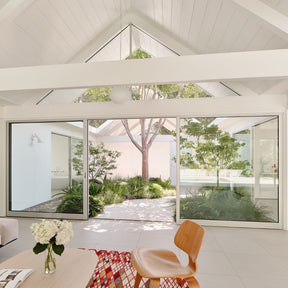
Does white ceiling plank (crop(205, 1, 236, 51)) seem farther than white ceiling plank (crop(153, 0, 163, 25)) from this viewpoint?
No

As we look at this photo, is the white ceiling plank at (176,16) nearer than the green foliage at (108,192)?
Yes

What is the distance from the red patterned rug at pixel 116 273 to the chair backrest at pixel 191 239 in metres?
0.54

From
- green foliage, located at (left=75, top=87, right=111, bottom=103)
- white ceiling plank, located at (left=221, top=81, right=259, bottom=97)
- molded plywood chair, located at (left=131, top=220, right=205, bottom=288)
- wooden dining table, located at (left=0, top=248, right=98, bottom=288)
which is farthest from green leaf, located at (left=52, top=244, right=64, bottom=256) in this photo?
white ceiling plank, located at (left=221, top=81, right=259, bottom=97)

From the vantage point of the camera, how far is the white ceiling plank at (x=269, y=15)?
2297 mm

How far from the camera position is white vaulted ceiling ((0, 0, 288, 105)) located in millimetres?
2604

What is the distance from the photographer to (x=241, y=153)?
13.1ft

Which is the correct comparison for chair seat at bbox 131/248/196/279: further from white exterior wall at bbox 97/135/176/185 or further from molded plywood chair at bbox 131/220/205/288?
white exterior wall at bbox 97/135/176/185

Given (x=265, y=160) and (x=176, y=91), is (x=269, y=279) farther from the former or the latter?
(x=176, y=91)

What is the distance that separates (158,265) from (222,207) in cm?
256

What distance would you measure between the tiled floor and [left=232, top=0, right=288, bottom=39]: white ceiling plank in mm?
2663

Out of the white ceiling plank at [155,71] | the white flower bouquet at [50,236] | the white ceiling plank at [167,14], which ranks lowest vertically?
the white flower bouquet at [50,236]

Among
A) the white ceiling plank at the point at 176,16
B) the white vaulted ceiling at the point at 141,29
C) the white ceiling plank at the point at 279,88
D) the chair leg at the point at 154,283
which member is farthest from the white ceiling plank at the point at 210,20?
the chair leg at the point at 154,283

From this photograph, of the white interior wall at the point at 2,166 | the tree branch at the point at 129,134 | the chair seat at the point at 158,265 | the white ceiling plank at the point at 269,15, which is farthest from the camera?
the tree branch at the point at 129,134

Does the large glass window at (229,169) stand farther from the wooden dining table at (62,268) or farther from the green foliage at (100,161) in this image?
the green foliage at (100,161)
